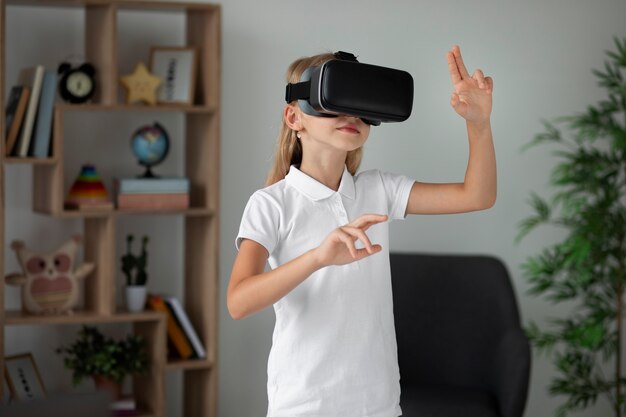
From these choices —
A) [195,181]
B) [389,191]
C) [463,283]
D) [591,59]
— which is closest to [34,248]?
[195,181]

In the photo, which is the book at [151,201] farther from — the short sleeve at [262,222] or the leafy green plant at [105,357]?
the short sleeve at [262,222]

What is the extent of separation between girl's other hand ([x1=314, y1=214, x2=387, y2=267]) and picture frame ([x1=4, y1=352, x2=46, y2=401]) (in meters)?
2.22

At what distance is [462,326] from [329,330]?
6.87ft

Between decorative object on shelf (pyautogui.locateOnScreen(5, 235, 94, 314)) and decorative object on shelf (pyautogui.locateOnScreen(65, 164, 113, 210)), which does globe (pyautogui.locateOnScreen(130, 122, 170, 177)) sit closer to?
decorative object on shelf (pyautogui.locateOnScreen(65, 164, 113, 210))

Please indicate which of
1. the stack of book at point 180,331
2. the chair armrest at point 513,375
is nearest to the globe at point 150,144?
the stack of book at point 180,331

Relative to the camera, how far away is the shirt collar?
65.2 inches

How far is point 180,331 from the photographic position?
3551 millimetres

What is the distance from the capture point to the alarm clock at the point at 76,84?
10.9 feet

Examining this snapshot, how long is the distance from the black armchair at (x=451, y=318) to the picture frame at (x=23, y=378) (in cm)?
130

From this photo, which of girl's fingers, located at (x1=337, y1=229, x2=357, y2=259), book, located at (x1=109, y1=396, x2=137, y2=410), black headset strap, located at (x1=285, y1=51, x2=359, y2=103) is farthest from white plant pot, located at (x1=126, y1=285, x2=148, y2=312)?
girl's fingers, located at (x1=337, y1=229, x2=357, y2=259)

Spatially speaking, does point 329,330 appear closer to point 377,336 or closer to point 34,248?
point 377,336

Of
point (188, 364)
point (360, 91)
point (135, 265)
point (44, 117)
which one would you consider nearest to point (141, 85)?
point (44, 117)

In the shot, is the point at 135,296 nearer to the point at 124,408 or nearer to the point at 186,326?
the point at 186,326

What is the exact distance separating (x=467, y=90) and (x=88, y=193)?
2094 mm
